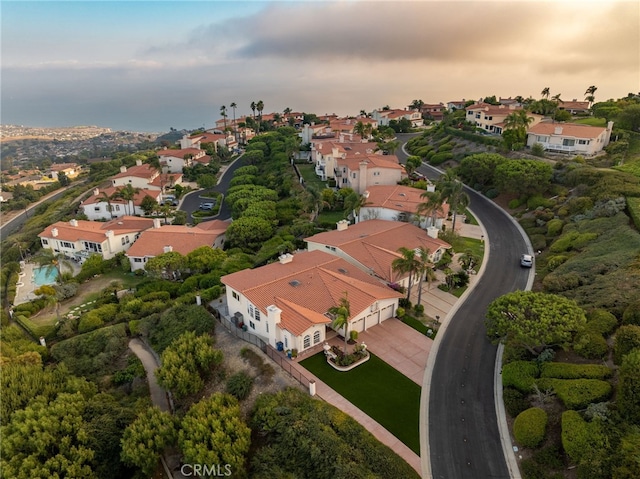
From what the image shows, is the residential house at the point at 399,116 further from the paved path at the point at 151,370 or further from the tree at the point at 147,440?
the tree at the point at 147,440

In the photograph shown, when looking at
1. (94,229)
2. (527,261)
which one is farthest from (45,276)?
(527,261)

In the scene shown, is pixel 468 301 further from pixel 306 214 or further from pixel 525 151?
pixel 525 151

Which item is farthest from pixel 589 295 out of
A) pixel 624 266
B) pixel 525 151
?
pixel 525 151

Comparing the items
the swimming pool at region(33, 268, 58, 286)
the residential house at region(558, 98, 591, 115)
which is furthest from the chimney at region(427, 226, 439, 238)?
the residential house at region(558, 98, 591, 115)

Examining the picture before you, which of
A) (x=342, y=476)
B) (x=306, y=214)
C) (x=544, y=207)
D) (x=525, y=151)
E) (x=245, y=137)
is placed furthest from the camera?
(x=245, y=137)

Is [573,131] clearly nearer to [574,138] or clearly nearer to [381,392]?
[574,138]
